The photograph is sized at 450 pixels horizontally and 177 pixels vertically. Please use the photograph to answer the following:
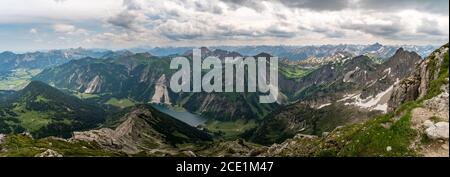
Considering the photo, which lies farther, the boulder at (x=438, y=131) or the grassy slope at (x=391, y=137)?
the grassy slope at (x=391, y=137)

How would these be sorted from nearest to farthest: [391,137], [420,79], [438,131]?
[438,131] → [391,137] → [420,79]

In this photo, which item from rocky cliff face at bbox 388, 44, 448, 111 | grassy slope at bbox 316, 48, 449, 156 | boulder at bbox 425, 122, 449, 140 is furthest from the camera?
rocky cliff face at bbox 388, 44, 448, 111

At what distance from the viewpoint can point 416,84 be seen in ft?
357

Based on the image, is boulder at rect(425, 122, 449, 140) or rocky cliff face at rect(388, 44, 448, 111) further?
rocky cliff face at rect(388, 44, 448, 111)

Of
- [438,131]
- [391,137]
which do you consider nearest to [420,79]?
[391,137]

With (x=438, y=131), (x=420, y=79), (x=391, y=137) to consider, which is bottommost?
(x=391, y=137)

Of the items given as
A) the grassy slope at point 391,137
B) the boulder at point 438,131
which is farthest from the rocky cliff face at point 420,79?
the boulder at point 438,131

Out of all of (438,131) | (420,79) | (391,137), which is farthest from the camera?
(420,79)

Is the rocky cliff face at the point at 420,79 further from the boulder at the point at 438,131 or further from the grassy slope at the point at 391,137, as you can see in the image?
the boulder at the point at 438,131

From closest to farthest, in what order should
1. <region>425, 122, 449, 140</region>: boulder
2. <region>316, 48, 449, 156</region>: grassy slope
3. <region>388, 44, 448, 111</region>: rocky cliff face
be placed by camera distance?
<region>425, 122, 449, 140</region>: boulder, <region>316, 48, 449, 156</region>: grassy slope, <region>388, 44, 448, 111</region>: rocky cliff face

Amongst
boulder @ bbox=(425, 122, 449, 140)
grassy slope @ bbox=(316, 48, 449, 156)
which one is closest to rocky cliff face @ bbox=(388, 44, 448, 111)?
grassy slope @ bbox=(316, 48, 449, 156)

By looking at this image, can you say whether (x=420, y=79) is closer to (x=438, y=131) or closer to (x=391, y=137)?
(x=391, y=137)

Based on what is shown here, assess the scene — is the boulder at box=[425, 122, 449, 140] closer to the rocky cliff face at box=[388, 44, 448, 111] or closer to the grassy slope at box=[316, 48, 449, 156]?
the grassy slope at box=[316, 48, 449, 156]
